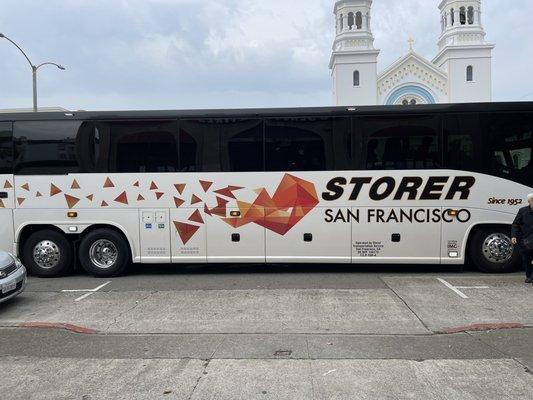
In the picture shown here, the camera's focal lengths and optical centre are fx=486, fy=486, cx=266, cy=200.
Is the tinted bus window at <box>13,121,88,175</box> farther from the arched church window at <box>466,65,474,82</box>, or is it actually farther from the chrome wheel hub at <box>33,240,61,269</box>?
the arched church window at <box>466,65,474,82</box>

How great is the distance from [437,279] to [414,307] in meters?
1.88

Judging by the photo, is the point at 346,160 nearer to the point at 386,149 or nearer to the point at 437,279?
the point at 386,149

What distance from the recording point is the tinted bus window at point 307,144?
29.6 ft

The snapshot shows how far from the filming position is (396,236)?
8.98m

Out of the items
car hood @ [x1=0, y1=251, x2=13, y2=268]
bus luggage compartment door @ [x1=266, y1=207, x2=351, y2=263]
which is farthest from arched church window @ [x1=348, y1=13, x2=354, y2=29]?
car hood @ [x1=0, y1=251, x2=13, y2=268]

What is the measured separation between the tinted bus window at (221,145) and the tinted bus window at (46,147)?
2.07m

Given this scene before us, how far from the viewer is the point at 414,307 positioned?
702 cm

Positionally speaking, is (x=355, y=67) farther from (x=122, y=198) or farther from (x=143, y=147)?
(x=122, y=198)

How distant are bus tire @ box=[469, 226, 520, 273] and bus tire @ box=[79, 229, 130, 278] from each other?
6.59 m

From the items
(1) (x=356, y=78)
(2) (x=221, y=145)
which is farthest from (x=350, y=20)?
(2) (x=221, y=145)

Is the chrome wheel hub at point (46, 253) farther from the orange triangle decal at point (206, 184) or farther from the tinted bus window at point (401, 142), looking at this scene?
the tinted bus window at point (401, 142)

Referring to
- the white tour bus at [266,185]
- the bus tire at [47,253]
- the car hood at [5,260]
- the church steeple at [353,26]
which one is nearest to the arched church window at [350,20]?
the church steeple at [353,26]

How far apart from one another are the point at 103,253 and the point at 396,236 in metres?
5.64

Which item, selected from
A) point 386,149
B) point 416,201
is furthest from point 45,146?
point 416,201
